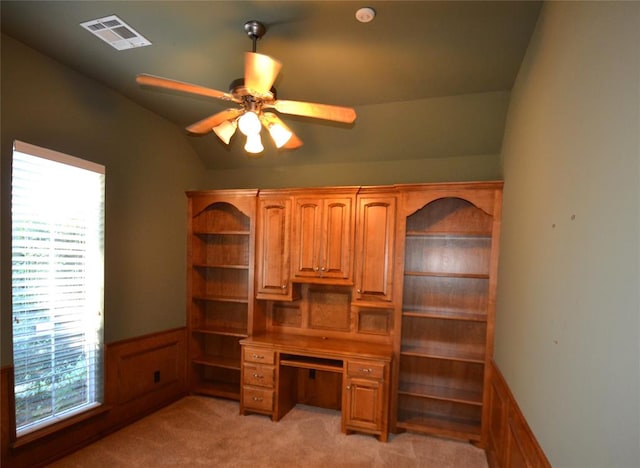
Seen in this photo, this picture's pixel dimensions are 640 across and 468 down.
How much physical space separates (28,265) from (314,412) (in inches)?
110

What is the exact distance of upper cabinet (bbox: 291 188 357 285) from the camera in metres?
3.16

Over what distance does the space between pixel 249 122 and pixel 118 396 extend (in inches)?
108

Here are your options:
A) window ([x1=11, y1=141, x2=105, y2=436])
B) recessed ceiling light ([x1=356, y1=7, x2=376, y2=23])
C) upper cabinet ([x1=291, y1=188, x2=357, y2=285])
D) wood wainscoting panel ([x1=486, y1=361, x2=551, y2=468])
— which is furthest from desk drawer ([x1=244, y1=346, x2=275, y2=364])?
recessed ceiling light ([x1=356, y1=7, x2=376, y2=23])

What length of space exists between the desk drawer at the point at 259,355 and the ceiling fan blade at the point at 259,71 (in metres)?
Answer: 2.42

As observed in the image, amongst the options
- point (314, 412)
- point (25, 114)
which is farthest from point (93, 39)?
point (314, 412)

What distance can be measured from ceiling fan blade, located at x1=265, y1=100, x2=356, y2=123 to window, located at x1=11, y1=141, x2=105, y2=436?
1.82m

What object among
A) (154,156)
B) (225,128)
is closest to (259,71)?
(225,128)

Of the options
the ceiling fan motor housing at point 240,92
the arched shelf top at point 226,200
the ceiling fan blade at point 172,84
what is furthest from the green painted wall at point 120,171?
the ceiling fan motor housing at point 240,92

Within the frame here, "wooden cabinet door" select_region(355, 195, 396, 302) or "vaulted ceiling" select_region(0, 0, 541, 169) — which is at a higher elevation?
"vaulted ceiling" select_region(0, 0, 541, 169)

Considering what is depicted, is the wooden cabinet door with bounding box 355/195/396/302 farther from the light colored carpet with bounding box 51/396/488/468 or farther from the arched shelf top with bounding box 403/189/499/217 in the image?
the light colored carpet with bounding box 51/396/488/468

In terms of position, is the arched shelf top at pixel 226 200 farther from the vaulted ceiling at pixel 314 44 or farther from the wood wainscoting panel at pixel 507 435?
the wood wainscoting panel at pixel 507 435

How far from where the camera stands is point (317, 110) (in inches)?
75.4

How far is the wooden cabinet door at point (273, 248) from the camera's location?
3352 millimetres

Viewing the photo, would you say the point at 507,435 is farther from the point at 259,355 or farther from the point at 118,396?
the point at 118,396
